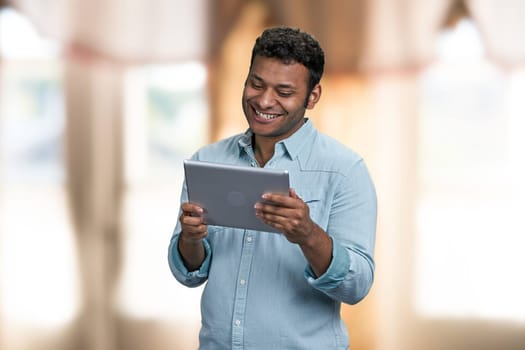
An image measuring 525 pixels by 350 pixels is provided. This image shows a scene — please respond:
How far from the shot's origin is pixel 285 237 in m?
1.46

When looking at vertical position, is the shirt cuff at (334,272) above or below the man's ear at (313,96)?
below

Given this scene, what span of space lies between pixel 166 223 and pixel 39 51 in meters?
0.98

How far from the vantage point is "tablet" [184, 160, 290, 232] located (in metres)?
1.31

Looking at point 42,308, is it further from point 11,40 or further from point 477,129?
point 477,129

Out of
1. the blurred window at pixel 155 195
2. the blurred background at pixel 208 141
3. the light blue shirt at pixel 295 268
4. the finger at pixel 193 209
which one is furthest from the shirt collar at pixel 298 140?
the blurred window at pixel 155 195

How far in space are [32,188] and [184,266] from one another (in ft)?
7.20

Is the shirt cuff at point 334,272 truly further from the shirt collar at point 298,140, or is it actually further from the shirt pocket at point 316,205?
the shirt collar at point 298,140

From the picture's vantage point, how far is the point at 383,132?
338cm

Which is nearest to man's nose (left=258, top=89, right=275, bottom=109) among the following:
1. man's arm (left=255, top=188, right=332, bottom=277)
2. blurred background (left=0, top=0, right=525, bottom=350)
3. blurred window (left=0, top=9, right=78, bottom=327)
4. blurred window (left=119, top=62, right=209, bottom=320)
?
man's arm (left=255, top=188, right=332, bottom=277)

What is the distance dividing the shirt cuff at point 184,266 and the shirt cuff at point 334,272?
0.84ft

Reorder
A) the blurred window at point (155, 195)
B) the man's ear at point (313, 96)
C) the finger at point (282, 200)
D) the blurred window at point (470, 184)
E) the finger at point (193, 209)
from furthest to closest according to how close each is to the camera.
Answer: the blurred window at point (155, 195), the blurred window at point (470, 184), the man's ear at point (313, 96), the finger at point (193, 209), the finger at point (282, 200)

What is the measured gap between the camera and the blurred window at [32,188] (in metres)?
3.55

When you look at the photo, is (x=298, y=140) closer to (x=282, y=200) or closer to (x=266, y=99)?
(x=266, y=99)

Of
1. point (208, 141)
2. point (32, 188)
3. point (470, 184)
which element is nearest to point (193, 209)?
point (208, 141)
